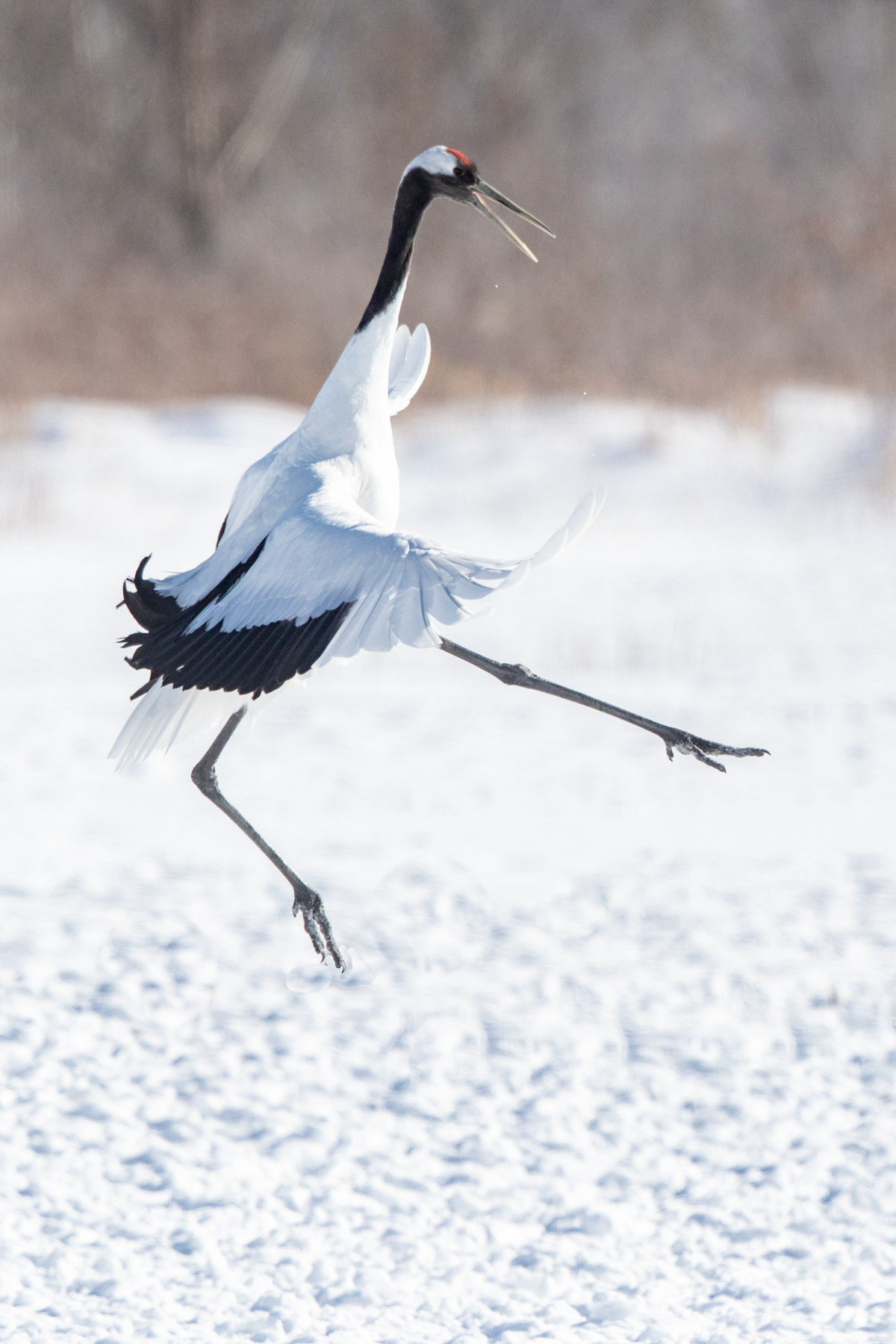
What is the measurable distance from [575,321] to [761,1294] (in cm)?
1614

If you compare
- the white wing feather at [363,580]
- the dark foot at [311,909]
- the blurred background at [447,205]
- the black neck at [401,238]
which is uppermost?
the blurred background at [447,205]

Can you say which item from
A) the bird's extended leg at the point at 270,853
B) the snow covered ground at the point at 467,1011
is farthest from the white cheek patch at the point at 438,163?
the snow covered ground at the point at 467,1011

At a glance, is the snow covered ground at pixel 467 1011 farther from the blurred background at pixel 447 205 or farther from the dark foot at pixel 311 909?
the blurred background at pixel 447 205

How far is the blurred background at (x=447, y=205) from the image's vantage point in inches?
689

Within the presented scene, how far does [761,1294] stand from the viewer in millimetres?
4000

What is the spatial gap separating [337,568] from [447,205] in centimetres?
1809

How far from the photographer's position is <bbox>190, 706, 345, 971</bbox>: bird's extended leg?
3.11 meters

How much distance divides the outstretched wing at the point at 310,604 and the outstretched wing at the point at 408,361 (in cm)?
64

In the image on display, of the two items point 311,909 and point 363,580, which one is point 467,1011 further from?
point 363,580

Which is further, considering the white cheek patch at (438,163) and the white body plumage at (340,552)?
the white cheek patch at (438,163)

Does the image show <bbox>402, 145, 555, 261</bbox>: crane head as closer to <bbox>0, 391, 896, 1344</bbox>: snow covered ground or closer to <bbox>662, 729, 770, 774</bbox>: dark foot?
<bbox>662, 729, 770, 774</bbox>: dark foot

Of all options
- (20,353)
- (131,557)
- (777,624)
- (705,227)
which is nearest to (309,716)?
(777,624)

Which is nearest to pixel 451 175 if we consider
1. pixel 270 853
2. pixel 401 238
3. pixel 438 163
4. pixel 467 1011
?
pixel 438 163

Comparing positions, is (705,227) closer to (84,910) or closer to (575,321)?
(575,321)
